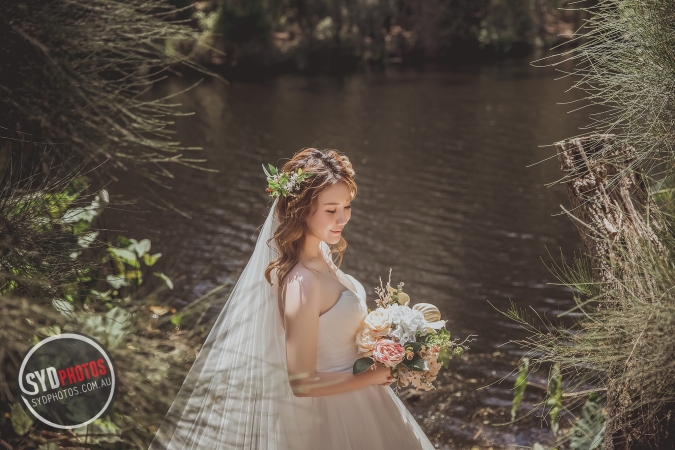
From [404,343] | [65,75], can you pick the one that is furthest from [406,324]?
[65,75]

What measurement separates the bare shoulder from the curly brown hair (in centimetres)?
6

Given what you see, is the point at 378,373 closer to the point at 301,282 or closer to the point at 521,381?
the point at 301,282

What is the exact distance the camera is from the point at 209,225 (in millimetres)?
9781

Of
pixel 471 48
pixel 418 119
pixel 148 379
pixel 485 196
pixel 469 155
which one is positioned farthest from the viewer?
pixel 471 48

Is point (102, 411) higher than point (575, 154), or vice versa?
point (575, 154)

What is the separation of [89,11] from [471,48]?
1075 inches

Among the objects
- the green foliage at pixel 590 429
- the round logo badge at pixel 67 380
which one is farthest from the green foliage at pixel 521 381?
the round logo badge at pixel 67 380

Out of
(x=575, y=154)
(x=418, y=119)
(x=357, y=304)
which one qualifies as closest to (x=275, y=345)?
(x=357, y=304)

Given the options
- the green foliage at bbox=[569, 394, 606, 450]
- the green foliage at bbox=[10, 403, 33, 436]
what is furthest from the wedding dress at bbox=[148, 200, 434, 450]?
the green foliage at bbox=[569, 394, 606, 450]

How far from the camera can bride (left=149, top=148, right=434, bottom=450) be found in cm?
257

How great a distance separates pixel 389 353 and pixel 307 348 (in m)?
0.31

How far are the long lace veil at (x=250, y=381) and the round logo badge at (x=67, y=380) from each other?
277 mm

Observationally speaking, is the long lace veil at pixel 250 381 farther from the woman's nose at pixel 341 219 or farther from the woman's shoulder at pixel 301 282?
the woman's nose at pixel 341 219

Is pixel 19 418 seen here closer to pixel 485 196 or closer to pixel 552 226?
pixel 552 226
